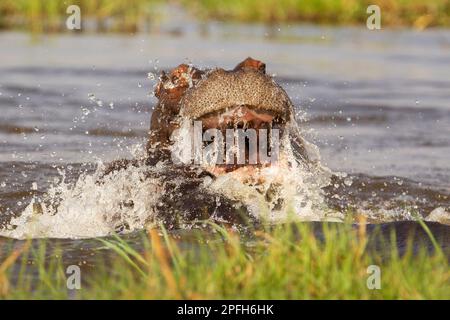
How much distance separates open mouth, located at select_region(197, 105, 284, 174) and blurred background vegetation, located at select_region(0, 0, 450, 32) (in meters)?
12.5

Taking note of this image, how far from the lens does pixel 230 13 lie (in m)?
20.9

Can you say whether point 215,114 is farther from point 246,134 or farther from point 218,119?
point 246,134

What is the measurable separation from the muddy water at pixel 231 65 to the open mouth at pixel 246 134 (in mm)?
478

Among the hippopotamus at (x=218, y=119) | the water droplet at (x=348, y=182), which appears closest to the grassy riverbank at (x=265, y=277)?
the hippopotamus at (x=218, y=119)

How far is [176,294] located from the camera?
3.55m

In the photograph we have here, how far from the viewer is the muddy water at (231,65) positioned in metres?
6.43

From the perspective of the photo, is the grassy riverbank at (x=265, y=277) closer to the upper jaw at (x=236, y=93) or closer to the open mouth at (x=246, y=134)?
the open mouth at (x=246, y=134)

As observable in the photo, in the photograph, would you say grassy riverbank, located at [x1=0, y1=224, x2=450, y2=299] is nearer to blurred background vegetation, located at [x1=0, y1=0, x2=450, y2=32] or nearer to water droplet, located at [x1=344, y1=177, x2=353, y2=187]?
water droplet, located at [x1=344, y1=177, x2=353, y2=187]

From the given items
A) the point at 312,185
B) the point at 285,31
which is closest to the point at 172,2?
the point at 285,31

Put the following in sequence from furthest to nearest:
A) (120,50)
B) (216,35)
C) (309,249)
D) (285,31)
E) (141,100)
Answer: (285,31) → (216,35) → (120,50) → (141,100) → (309,249)

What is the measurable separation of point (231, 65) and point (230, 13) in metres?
9.12

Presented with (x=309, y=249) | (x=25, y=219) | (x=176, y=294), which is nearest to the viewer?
(x=176, y=294)
